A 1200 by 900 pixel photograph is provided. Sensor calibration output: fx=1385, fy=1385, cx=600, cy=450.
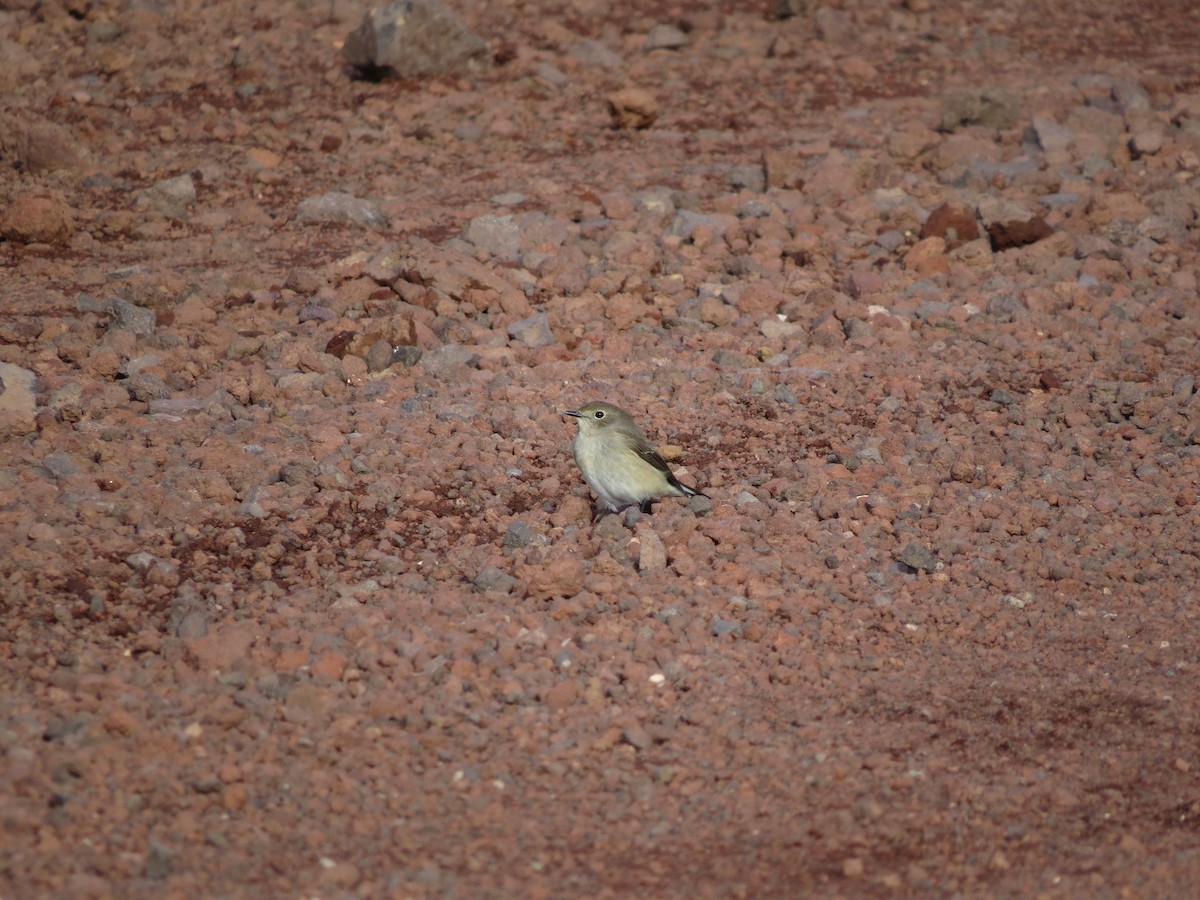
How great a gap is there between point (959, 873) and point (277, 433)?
417cm

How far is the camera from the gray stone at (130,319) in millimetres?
8094

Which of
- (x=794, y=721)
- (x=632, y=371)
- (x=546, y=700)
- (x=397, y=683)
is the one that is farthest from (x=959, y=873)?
(x=632, y=371)

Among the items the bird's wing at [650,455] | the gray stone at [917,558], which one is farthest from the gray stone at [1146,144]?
the bird's wing at [650,455]

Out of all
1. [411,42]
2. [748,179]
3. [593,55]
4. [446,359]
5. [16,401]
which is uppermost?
[411,42]

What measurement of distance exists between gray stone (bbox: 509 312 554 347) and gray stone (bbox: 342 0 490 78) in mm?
4022

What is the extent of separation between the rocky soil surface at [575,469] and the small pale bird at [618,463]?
0.15 meters

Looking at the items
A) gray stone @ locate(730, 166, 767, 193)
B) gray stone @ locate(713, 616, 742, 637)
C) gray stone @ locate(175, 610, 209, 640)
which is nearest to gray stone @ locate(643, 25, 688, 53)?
gray stone @ locate(730, 166, 767, 193)

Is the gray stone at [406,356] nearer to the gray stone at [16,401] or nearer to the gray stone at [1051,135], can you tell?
the gray stone at [16,401]

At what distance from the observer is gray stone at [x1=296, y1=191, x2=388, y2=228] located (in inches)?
380

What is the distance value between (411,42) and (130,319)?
4510mm

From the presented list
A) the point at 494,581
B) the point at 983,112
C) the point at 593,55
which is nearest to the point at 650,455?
the point at 494,581

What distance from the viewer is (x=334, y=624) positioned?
18.9ft

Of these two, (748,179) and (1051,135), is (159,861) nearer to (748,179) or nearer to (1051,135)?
(748,179)

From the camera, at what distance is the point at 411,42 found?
38.0ft
